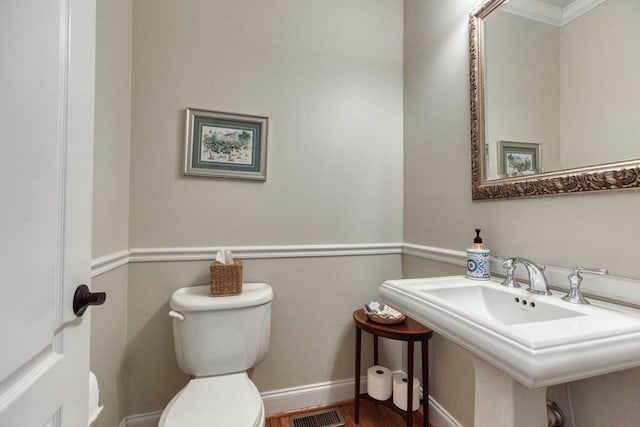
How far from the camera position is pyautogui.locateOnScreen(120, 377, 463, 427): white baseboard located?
131 centimetres

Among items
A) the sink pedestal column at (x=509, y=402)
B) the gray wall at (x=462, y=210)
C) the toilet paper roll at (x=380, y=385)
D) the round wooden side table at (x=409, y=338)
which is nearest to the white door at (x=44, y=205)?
the sink pedestal column at (x=509, y=402)

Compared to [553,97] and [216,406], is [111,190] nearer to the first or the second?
[216,406]

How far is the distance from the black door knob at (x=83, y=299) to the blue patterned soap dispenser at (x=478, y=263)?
47.5 inches

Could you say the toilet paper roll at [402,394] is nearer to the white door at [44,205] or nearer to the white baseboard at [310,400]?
the white baseboard at [310,400]

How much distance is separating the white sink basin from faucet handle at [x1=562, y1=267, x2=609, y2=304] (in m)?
0.03

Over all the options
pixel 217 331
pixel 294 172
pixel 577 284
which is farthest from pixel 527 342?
pixel 294 172

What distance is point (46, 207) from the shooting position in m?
0.47

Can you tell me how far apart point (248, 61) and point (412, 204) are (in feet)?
4.13

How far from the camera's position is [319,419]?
144 centimetres

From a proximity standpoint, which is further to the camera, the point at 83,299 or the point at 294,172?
the point at 294,172

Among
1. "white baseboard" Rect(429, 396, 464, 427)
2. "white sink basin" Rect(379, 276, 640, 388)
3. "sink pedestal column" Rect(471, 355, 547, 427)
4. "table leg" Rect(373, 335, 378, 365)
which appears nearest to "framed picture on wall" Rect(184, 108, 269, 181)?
"white sink basin" Rect(379, 276, 640, 388)

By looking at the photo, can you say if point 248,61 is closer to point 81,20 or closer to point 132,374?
point 81,20

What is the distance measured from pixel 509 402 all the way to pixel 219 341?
1064 mm

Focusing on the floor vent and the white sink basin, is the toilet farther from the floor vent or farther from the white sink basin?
the white sink basin
